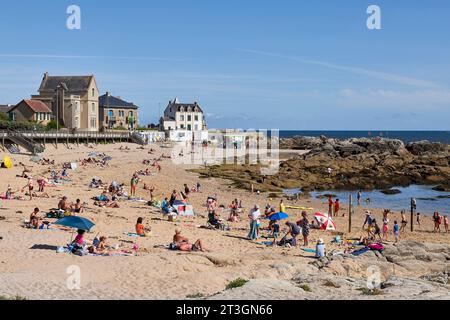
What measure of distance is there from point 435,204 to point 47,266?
29021 mm

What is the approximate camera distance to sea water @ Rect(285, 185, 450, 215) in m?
35.5

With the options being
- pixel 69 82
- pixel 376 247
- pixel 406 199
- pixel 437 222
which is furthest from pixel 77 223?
pixel 69 82

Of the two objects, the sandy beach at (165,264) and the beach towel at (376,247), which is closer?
the sandy beach at (165,264)

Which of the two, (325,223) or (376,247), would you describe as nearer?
(376,247)

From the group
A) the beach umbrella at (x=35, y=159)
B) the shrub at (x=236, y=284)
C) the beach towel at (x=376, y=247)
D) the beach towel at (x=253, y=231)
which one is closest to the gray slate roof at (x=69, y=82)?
the beach umbrella at (x=35, y=159)

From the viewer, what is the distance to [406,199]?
3912cm

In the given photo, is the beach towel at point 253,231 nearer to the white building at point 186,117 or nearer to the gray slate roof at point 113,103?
the gray slate roof at point 113,103

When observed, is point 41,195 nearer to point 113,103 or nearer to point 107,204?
point 107,204

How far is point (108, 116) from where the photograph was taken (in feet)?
295

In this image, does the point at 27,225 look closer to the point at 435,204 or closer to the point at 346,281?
the point at 346,281

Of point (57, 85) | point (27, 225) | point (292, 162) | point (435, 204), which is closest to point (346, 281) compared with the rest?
point (27, 225)

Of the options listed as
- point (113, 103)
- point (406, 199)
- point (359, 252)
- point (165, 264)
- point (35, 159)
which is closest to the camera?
point (165, 264)

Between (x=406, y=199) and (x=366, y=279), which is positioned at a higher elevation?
(x=366, y=279)

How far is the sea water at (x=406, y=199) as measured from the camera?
1398 inches
